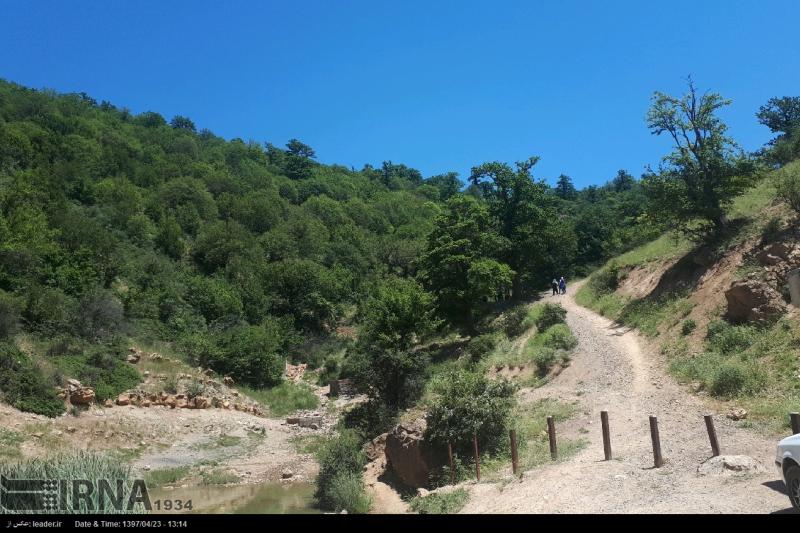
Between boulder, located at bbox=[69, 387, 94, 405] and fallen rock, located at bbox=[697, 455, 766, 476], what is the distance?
27.3 meters

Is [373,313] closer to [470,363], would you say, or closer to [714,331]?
[470,363]

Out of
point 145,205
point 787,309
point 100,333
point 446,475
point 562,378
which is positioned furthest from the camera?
point 145,205

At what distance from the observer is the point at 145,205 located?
6256 centimetres

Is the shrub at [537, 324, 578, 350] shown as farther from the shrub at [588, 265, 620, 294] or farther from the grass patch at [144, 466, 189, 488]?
the grass patch at [144, 466, 189, 488]

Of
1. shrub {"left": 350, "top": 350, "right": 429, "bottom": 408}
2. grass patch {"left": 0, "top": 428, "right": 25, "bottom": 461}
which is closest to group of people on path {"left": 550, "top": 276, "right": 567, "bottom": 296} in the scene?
shrub {"left": 350, "top": 350, "right": 429, "bottom": 408}

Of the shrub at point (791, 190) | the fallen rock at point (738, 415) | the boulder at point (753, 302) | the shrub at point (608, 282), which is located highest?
the shrub at point (791, 190)

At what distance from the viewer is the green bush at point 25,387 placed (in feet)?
80.6

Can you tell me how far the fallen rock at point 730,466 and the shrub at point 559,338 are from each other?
A: 16.6 metres

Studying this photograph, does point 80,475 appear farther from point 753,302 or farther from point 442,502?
point 753,302

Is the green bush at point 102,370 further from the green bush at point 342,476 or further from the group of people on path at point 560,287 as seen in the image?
the group of people on path at point 560,287

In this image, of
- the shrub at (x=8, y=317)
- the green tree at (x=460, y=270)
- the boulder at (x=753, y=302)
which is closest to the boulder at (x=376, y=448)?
the boulder at (x=753, y=302)
